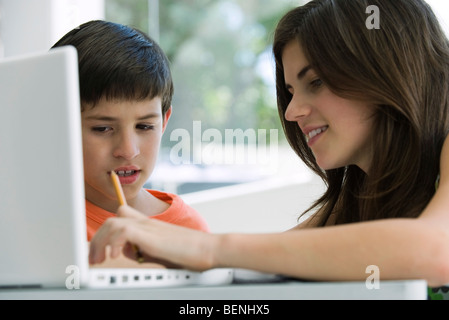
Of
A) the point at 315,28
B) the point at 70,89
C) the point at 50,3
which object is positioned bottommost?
the point at 70,89

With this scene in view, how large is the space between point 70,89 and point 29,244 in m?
0.20

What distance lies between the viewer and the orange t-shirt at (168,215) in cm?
134

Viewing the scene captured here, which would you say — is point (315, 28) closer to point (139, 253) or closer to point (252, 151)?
point (139, 253)

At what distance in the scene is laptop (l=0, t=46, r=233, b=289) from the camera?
61 cm

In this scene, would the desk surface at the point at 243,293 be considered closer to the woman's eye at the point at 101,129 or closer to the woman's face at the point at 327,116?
the woman's face at the point at 327,116

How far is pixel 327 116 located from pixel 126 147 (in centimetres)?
43

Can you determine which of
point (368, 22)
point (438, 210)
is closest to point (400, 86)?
point (368, 22)

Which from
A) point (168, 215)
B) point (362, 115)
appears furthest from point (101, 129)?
point (362, 115)

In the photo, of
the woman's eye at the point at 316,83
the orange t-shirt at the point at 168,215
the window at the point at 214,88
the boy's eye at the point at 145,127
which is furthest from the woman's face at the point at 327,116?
the window at the point at 214,88

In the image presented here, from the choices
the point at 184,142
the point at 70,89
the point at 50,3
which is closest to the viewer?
the point at 70,89

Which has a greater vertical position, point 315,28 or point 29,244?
point 315,28

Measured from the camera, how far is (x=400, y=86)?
1.00 metres

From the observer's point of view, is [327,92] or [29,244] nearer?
[29,244]

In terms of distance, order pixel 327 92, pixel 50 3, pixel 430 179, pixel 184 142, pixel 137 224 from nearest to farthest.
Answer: pixel 137 224
pixel 430 179
pixel 327 92
pixel 50 3
pixel 184 142
